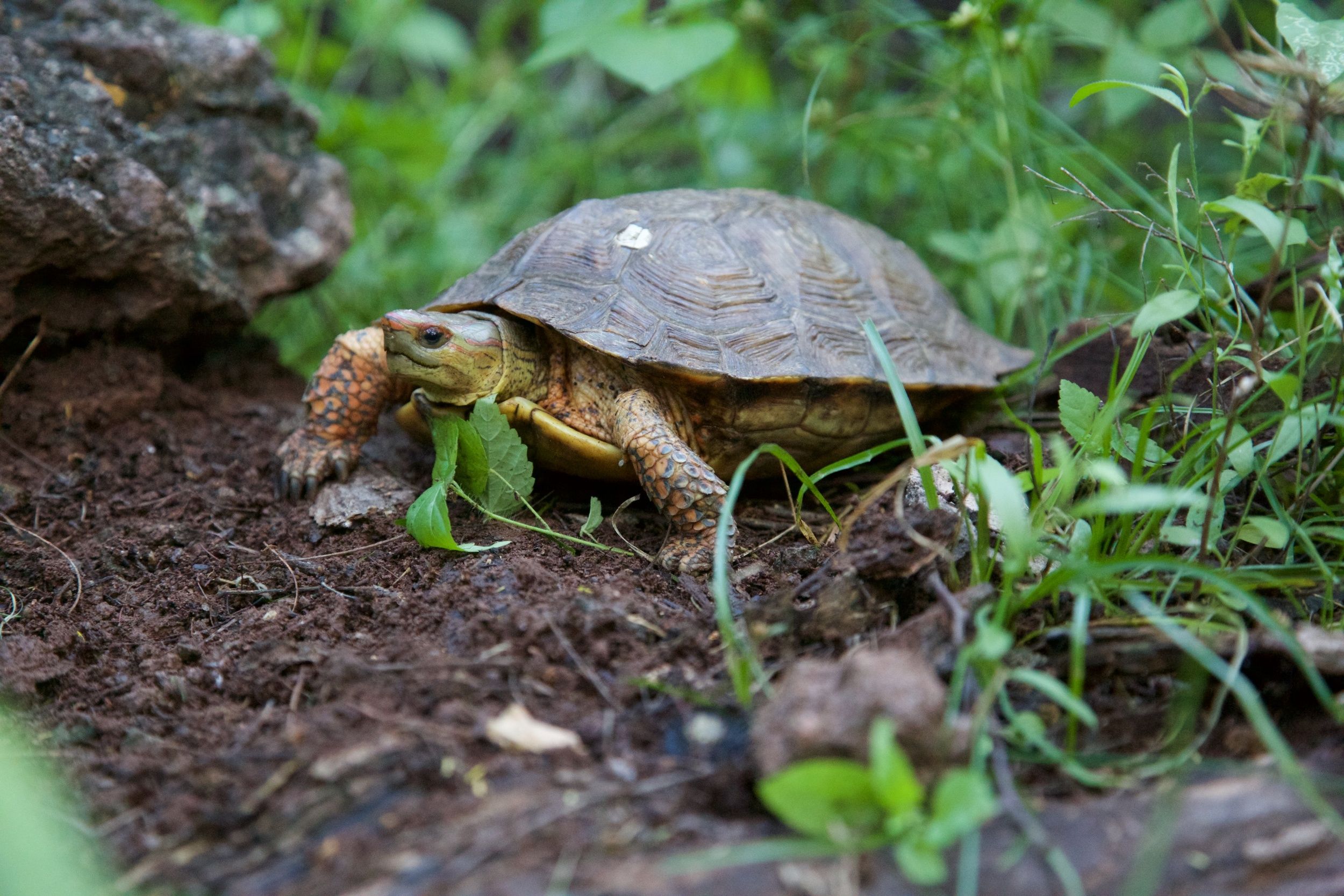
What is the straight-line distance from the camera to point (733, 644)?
1448 mm

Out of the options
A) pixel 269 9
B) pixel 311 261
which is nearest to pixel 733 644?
pixel 311 261

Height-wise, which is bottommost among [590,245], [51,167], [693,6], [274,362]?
[274,362]

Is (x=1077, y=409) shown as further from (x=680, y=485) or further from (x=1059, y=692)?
(x=680, y=485)

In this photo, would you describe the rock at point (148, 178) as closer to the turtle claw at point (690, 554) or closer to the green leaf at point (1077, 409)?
the turtle claw at point (690, 554)

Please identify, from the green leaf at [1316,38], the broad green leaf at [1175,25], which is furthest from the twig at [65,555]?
the broad green leaf at [1175,25]

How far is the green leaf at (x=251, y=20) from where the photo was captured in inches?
141

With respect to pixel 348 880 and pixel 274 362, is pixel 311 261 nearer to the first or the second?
pixel 274 362

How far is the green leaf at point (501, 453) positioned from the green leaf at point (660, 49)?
1391 millimetres

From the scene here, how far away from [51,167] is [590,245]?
139 cm

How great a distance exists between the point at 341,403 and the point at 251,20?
206cm

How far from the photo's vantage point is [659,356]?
2.33 m

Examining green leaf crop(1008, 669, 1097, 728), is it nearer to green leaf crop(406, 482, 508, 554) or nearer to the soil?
the soil

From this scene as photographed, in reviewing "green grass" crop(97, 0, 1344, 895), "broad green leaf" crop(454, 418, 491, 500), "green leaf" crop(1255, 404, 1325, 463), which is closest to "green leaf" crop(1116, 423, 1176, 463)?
"green grass" crop(97, 0, 1344, 895)

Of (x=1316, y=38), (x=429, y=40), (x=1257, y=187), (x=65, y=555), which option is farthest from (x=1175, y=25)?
(x=429, y=40)
